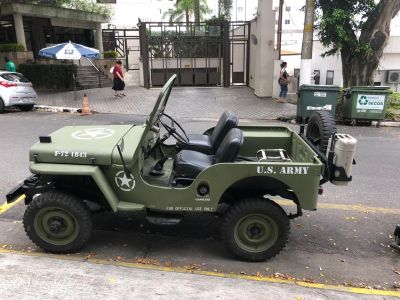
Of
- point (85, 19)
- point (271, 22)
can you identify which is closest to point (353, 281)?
point (271, 22)

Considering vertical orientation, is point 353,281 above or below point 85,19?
below

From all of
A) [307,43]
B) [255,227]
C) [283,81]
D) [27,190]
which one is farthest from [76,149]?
[283,81]

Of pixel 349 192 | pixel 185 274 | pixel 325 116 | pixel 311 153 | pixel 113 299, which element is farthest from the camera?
pixel 349 192

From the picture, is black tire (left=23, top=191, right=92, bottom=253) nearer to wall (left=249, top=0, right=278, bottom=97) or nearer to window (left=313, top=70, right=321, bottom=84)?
wall (left=249, top=0, right=278, bottom=97)

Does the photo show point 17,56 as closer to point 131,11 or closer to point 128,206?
point 128,206

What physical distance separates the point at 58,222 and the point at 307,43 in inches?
405

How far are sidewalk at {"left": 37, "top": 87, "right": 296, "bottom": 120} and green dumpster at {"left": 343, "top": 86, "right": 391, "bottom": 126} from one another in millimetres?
2197

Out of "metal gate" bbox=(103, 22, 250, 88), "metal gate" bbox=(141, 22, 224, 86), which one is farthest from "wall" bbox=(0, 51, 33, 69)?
"metal gate" bbox=(141, 22, 224, 86)

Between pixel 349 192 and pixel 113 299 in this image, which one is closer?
pixel 113 299

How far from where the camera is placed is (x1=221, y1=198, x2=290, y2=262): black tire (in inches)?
153

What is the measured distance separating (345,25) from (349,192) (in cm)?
935

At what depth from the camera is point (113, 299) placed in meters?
3.18

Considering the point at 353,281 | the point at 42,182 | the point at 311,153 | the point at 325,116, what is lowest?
the point at 353,281

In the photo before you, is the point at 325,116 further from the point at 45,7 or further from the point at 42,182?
the point at 45,7
